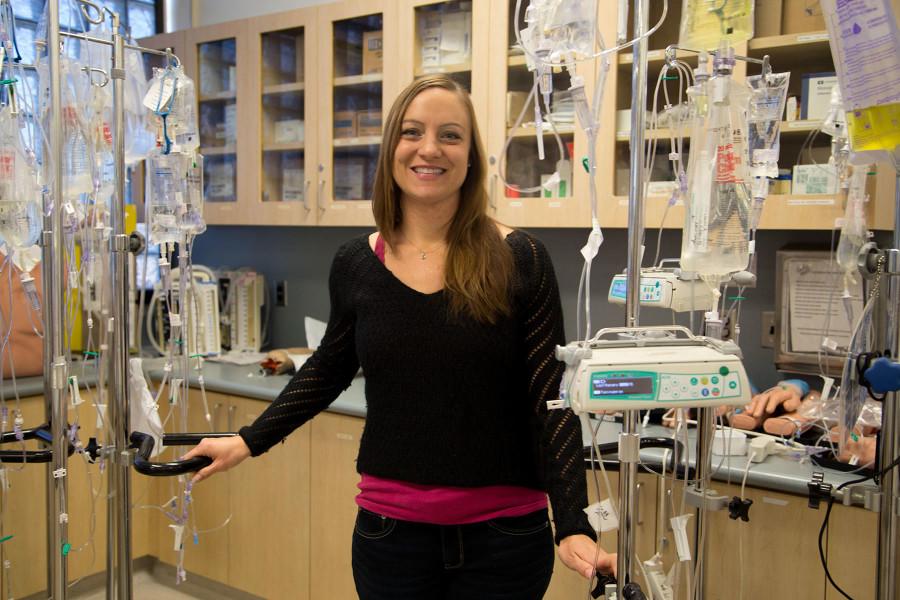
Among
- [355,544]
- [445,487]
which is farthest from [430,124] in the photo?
[355,544]

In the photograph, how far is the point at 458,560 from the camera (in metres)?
1.26

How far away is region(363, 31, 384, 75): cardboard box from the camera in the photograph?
2.70m

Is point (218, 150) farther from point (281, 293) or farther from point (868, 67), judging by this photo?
point (868, 67)

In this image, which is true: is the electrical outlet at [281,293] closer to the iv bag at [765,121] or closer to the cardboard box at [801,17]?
the cardboard box at [801,17]

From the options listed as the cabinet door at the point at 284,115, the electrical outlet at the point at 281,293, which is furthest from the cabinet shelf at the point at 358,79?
the electrical outlet at the point at 281,293

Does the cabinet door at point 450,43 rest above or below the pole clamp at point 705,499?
above

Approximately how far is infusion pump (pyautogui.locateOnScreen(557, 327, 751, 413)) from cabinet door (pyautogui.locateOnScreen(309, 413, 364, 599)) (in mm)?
1609

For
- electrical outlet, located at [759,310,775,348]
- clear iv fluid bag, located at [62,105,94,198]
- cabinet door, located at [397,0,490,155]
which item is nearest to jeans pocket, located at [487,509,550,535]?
clear iv fluid bag, located at [62,105,94,198]

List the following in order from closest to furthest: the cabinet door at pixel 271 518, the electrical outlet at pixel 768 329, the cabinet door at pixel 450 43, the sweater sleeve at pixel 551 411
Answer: the sweater sleeve at pixel 551 411 < the electrical outlet at pixel 768 329 < the cabinet door at pixel 450 43 < the cabinet door at pixel 271 518

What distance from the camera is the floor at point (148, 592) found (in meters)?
2.90

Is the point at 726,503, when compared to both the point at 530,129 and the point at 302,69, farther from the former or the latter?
the point at 302,69

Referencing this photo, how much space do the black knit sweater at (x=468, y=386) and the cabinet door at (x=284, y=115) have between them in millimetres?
1670

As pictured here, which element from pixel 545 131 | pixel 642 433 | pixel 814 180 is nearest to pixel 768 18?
pixel 814 180

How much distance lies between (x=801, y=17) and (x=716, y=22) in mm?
1216
